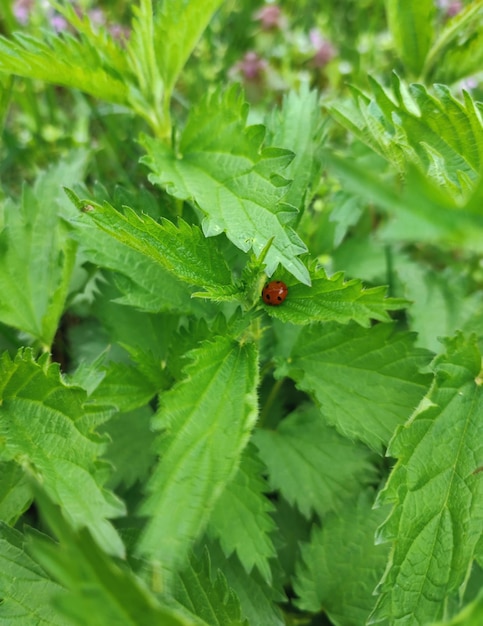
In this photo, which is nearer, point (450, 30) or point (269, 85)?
point (450, 30)

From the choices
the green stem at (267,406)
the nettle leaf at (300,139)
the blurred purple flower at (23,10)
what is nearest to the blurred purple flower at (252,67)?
the blurred purple flower at (23,10)

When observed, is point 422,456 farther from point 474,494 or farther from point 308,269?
point 308,269

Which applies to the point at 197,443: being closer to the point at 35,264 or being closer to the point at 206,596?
the point at 206,596

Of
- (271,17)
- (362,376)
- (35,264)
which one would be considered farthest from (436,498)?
(271,17)

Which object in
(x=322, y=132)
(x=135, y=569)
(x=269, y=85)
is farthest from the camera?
(x=269, y=85)

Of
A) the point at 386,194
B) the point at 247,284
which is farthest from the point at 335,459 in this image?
the point at 386,194

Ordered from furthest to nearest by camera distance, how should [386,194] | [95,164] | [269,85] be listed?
[269,85]
[95,164]
[386,194]

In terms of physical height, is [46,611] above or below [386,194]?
below

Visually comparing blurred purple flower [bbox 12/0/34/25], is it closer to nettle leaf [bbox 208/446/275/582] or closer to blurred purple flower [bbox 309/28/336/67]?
blurred purple flower [bbox 309/28/336/67]
